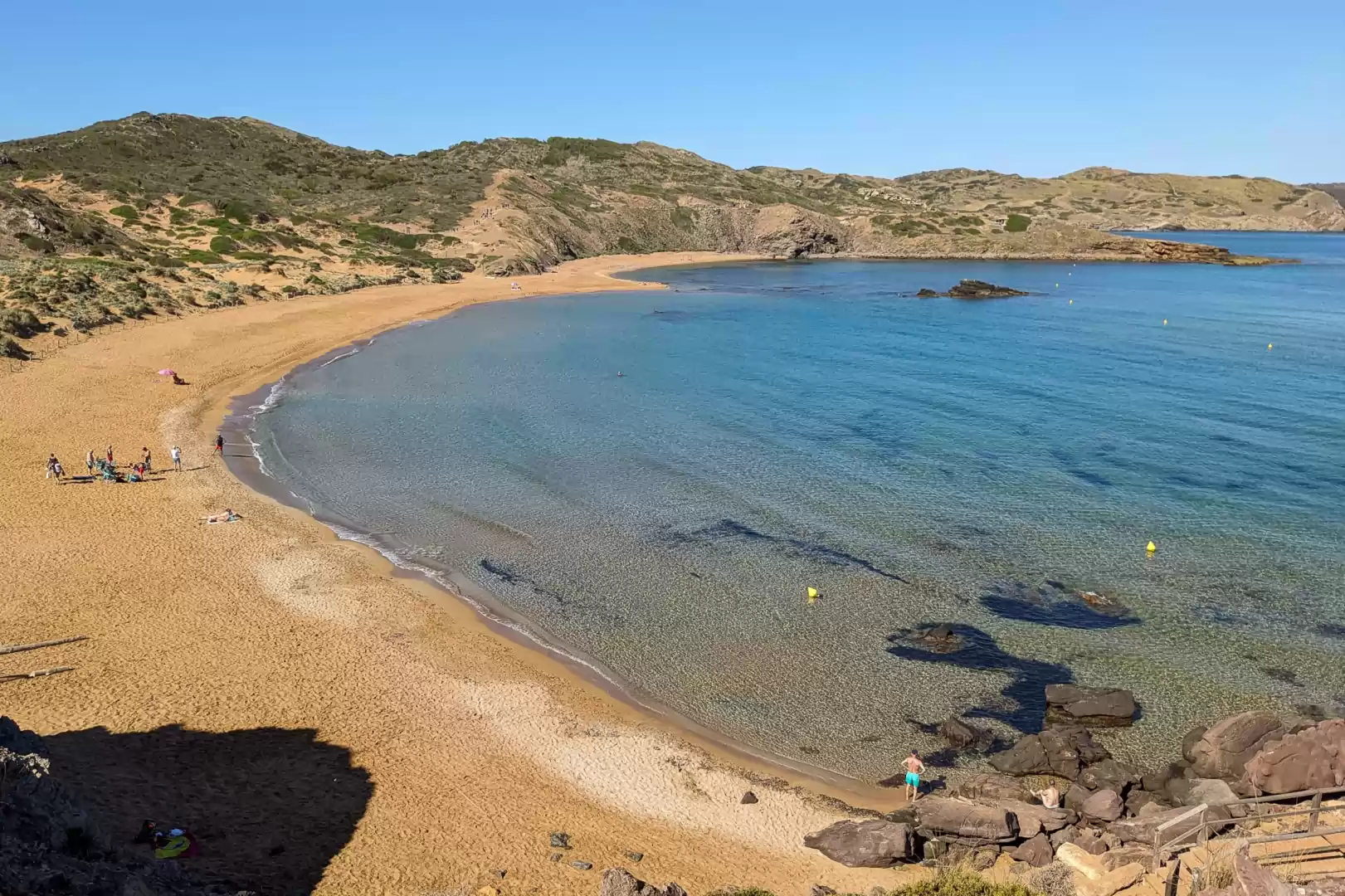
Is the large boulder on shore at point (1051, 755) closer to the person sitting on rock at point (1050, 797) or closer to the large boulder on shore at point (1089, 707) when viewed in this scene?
the large boulder on shore at point (1089, 707)

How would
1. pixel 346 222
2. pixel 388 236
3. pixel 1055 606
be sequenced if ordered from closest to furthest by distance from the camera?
pixel 1055 606 < pixel 388 236 < pixel 346 222

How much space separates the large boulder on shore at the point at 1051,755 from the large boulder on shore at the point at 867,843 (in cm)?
379

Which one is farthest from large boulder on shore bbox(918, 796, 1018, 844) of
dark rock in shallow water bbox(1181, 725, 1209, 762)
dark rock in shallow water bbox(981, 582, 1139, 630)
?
dark rock in shallow water bbox(981, 582, 1139, 630)

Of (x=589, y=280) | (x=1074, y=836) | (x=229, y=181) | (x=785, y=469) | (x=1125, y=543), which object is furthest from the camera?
(x=229, y=181)

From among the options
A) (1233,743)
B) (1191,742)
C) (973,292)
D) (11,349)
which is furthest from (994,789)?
(973,292)

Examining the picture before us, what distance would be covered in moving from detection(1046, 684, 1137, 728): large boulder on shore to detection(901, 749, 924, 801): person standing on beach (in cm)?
422

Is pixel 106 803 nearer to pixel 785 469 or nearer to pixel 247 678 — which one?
pixel 247 678

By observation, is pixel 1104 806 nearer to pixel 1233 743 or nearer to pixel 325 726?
pixel 1233 743

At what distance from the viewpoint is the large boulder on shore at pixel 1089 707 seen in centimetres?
2017

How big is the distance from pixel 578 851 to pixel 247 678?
33.5ft

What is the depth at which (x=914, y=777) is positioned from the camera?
692 inches

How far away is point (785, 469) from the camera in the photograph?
123ft

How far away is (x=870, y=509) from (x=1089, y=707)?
13.1m

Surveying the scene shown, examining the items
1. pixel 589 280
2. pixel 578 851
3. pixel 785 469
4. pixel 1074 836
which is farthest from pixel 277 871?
pixel 589 280
